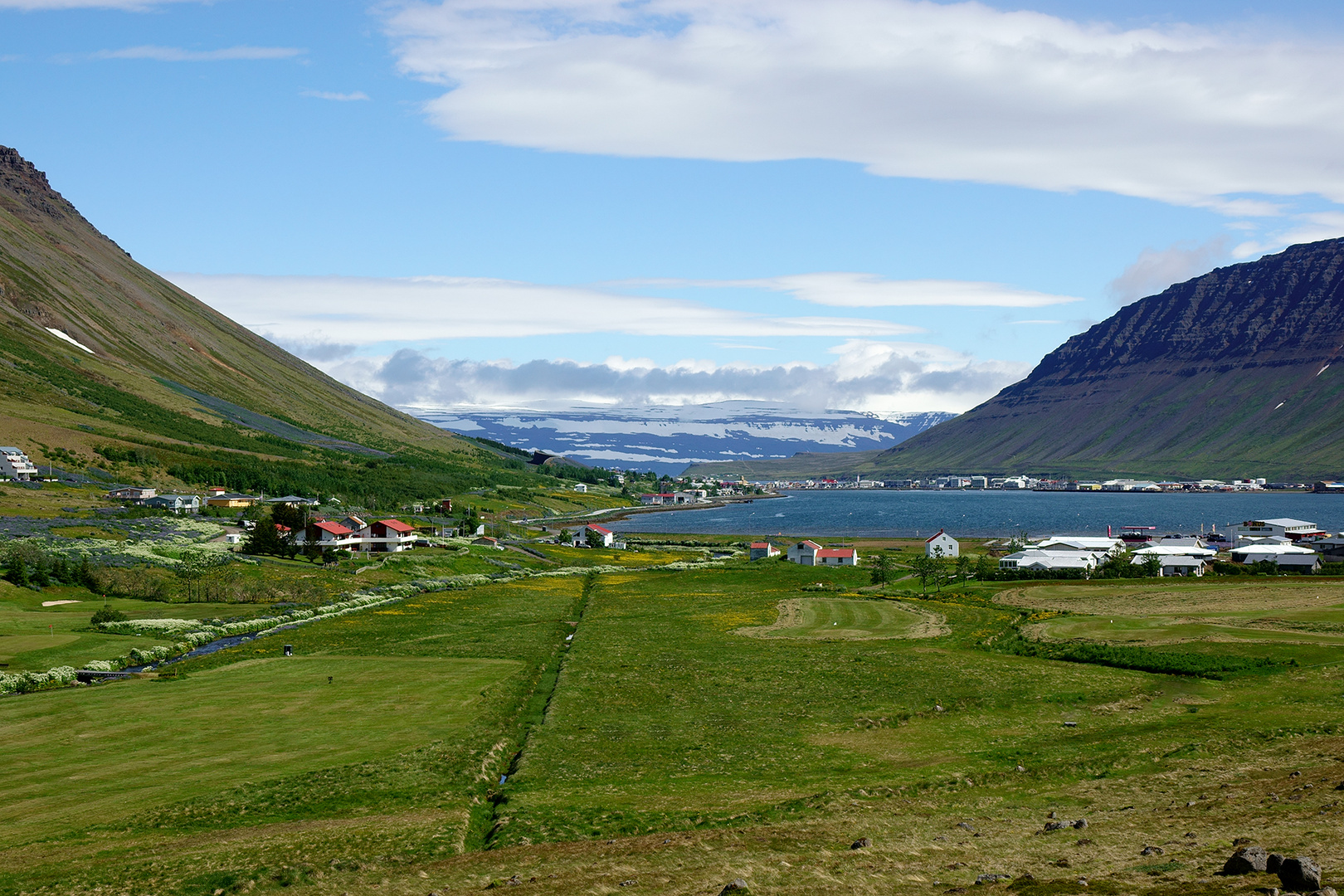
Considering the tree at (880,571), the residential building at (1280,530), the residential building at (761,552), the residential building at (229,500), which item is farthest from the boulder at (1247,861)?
the residential building at (229,500)

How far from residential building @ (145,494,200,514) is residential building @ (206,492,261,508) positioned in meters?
5.73

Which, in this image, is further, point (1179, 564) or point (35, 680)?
point (1179, 564)

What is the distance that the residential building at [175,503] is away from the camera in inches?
5728

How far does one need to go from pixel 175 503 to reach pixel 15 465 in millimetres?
26936

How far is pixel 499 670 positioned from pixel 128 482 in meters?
143

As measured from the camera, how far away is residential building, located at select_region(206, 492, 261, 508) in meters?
161

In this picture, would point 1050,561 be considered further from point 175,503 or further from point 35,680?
point 175,503

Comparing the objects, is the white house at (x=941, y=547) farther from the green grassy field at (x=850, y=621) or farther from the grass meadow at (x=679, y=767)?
the grass meadow at (x=679, y=767)

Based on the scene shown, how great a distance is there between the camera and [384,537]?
424ft

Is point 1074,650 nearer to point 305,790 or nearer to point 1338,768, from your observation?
point 1338,768

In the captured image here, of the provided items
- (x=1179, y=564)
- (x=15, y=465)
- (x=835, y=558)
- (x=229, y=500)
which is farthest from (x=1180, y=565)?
(x=15, y=465)

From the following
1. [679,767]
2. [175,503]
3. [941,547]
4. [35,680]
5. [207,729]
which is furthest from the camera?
[175,503]

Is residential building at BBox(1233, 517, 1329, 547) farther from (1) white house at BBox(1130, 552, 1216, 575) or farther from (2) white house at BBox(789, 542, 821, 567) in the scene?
(2) white house at BBox(789, 542, 821, 567)

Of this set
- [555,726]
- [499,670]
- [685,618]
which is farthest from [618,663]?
[685,618]
